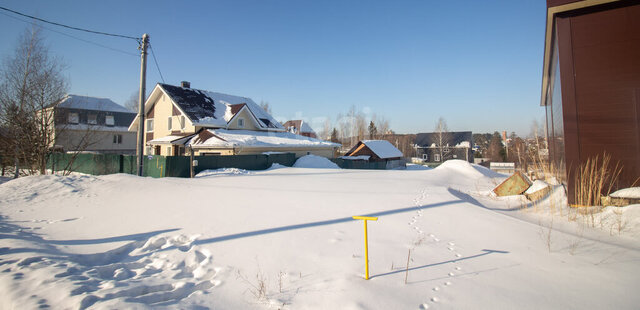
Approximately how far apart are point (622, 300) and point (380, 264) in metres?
2.55

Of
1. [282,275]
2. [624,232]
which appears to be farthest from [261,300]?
[624,232]

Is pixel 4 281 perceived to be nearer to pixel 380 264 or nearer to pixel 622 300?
pixel 380 264

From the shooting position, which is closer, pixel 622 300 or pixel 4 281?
pixel 622 300

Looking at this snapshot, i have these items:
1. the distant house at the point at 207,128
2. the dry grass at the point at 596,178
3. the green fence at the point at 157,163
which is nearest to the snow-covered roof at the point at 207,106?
the distant house at the point at 207,128

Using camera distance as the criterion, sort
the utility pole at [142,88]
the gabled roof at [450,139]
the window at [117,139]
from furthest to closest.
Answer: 1. the gabled roof at [450,139]
2. the window at [117,139]
3. the utility pole at [142,88]

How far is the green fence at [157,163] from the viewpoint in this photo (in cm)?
1667

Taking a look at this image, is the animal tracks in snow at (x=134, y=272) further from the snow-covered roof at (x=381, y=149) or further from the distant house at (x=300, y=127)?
the distant house at (x=300, y=127)

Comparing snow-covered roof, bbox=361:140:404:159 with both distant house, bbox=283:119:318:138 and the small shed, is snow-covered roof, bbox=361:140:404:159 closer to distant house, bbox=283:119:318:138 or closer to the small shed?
the small shed

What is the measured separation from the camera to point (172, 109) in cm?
2570

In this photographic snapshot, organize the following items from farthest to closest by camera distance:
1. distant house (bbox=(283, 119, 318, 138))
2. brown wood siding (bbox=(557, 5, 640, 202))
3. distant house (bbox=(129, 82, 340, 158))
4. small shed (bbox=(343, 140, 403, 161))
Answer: distant house (bbox=(283, 119, 318, 138)) → small shed (bbox=(343, 140, 403, 161)) → distant house (bbox=(129, 82, 340, 158)) → brown wood siding (bbox=(557, 5, 640, 202))

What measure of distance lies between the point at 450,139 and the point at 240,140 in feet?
136

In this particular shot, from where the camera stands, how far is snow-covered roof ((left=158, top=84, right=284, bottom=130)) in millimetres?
24828

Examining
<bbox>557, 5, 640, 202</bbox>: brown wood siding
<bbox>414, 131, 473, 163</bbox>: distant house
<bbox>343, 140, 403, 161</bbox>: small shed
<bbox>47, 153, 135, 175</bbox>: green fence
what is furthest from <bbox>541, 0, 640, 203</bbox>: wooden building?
<bbox>414, 131, 473, 163</bbox>: distant house

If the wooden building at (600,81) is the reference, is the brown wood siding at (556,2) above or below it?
above
